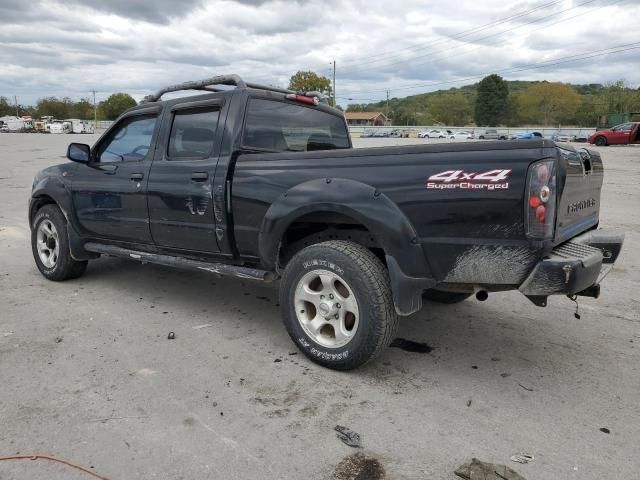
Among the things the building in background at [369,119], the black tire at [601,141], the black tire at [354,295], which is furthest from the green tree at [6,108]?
the black tire at [354,295]

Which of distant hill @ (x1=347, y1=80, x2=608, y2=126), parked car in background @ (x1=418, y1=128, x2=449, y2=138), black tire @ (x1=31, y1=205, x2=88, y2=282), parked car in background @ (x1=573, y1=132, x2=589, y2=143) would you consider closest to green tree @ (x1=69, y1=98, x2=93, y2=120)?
distant hill @ (x1=347, y1=80, x2=608, y2=126)

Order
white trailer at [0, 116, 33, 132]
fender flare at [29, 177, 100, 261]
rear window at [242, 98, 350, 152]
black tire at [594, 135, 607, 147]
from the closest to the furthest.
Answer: rear window at [242, 98, 350, 152]
fender flare at [29, 177, 100, 261]
black tire at [594, 135, 607, 147]
white trailer at [0, 116, 33, 132]

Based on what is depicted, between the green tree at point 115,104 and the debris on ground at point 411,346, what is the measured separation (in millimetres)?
111806

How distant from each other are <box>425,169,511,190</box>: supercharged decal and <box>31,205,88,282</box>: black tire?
3.93 metres

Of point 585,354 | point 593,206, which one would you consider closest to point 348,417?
point 585,354

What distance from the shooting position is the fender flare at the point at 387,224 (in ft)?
10.1

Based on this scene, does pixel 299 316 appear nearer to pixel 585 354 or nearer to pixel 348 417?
pixel 348 417

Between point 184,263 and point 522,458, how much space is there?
9.35 ft

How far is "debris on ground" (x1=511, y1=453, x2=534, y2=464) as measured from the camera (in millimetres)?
2498

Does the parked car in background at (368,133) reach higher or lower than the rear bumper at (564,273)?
higher

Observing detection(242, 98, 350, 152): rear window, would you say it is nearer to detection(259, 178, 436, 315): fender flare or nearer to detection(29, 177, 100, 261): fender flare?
detection(259, 178, 436, 315): fender flare

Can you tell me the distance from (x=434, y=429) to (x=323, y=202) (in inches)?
57.5

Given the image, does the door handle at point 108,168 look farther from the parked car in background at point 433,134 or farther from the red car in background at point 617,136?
the parked car in background at point 433,134

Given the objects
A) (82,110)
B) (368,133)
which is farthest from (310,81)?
(82,110)
